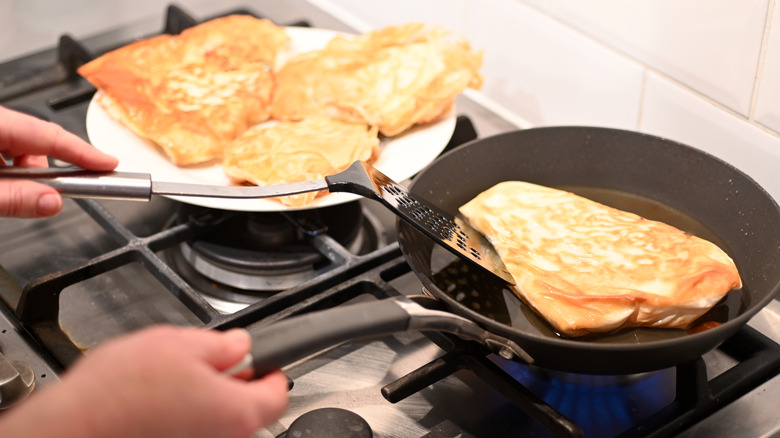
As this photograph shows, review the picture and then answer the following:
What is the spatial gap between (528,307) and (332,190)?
249 mm

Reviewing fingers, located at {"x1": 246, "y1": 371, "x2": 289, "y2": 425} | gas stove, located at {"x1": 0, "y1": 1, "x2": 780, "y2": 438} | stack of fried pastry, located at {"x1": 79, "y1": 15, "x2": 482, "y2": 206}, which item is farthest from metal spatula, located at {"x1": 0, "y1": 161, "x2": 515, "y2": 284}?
fingers, located at {"x1": 246, "y1": 371, "x2": 289, "y2": 425}

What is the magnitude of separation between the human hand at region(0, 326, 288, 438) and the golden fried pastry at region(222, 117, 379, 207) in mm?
520

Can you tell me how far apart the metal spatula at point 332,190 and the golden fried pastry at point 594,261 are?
36mm

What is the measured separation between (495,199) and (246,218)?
0.36m

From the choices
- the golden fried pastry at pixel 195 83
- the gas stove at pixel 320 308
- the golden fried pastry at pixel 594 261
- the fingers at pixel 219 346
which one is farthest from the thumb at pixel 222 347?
the golden fried pastry at pixel 195 83

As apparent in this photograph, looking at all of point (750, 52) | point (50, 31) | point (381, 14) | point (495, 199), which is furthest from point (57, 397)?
point (50, 31)

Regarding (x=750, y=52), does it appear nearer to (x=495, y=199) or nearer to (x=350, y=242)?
(x=495, y=199)

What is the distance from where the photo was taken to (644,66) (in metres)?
1.12

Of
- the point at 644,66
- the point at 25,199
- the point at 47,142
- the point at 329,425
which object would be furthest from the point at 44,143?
the point at 644,66

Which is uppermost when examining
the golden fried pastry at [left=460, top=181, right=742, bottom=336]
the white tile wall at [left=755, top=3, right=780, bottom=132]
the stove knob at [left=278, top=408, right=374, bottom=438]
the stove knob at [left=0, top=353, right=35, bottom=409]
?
the white tile wall at [left=755, top=3, right=780, bottom=132]

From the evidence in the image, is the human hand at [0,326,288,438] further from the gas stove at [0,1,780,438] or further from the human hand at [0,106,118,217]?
the human hand at [0,106,118,217]

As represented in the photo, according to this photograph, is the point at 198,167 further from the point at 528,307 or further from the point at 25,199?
the point at 528,307

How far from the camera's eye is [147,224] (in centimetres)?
116

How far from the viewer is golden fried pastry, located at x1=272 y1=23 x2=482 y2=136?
1190mm
